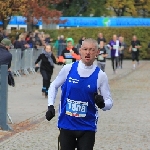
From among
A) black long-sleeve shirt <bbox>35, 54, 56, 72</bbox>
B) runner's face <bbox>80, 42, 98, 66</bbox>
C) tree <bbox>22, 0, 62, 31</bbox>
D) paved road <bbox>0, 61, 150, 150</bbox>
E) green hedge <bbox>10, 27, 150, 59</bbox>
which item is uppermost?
runner's face <bbox>80, 42, 98, 66</bbox>

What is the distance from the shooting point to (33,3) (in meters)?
35.7

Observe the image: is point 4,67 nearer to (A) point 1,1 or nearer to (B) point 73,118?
(B) point 73,118

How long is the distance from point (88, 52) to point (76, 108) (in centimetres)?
58

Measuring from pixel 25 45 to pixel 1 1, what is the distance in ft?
8.13

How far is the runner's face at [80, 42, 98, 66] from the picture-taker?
255 inches

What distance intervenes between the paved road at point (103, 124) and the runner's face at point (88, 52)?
403 centimetres

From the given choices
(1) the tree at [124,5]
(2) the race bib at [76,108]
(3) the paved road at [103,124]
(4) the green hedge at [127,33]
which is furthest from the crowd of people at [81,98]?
(1) the tree at [124,5]

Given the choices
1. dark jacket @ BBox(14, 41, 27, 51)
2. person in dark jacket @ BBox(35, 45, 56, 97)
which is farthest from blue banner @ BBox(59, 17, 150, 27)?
person in dark jacket @ BBox(35, 45, 56, 97)

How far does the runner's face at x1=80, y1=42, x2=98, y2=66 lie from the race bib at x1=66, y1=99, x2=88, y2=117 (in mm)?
439

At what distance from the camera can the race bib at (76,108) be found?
6.61 metres

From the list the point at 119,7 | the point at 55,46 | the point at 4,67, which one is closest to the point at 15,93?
the point at 4,67

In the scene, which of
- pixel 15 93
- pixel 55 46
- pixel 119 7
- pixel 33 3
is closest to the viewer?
pixel 15 93

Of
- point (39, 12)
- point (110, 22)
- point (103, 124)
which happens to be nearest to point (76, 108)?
point (103, 124)

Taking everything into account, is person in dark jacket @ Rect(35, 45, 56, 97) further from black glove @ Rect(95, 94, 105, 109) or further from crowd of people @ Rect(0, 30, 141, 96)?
black glove @ Rect(95, 94, 105, 109)
